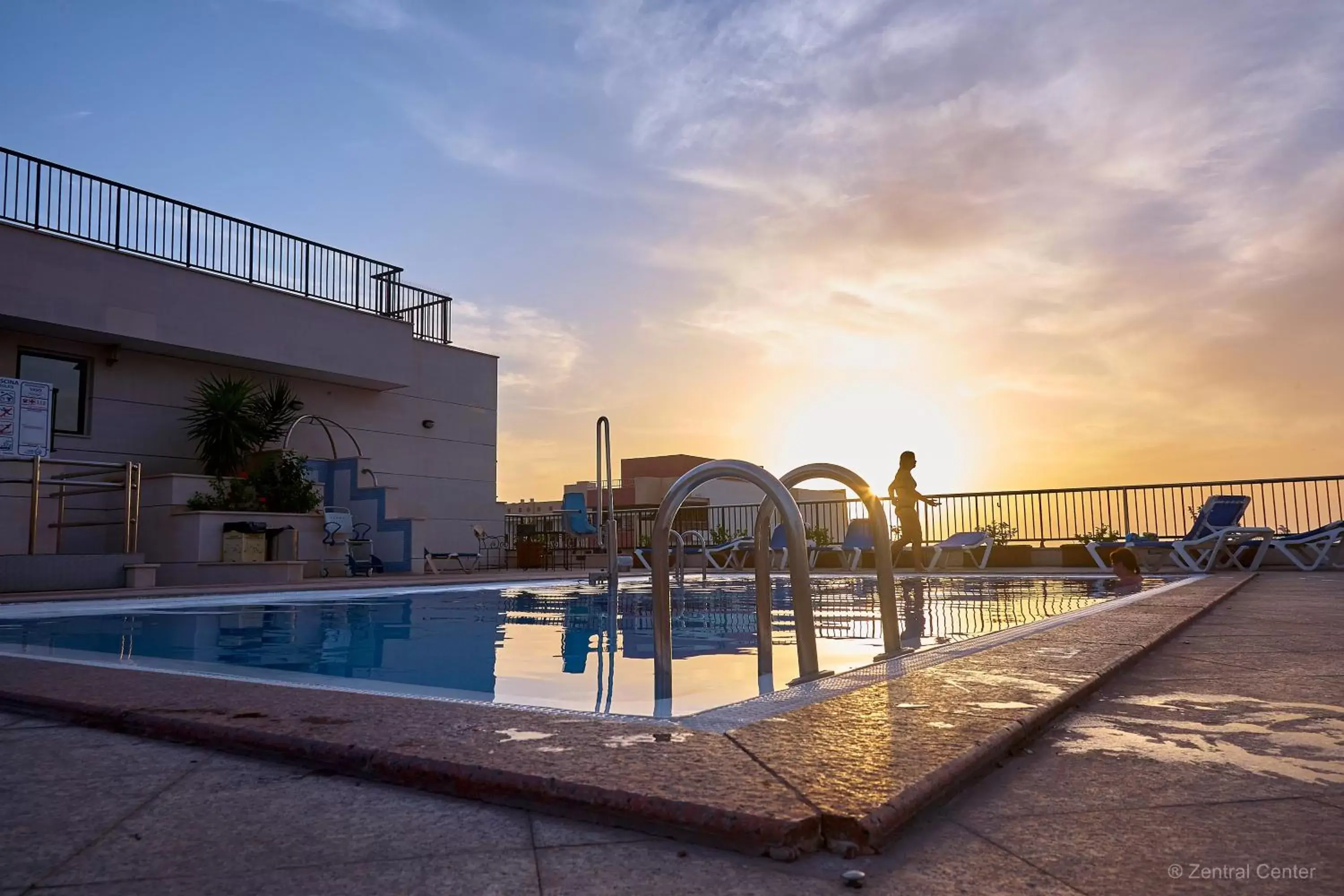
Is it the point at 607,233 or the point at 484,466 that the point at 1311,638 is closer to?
the point at 607,233

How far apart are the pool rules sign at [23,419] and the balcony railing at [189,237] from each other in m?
3.32

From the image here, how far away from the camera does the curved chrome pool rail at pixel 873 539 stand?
3.17 m

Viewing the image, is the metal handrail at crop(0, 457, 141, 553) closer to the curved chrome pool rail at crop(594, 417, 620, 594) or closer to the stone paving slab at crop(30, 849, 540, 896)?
the curved chrome pool rail at crop(594, 417, 620, 594)

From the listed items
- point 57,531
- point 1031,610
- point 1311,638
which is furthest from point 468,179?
point 1311,638

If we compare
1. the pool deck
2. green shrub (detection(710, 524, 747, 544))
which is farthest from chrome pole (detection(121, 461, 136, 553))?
green shrub (detection(710, 524, 747, 544))

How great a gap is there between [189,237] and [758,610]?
13850mm

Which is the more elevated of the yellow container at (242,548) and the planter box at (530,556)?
the yellow container at (242,548)

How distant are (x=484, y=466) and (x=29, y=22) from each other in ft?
34.3

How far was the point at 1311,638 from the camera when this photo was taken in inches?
141

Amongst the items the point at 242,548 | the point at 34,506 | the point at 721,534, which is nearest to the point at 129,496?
the point at 34,506

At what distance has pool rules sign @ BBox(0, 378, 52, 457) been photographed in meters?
9.67

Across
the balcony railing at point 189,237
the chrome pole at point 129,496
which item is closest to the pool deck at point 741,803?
the chrome pole at point 129,496

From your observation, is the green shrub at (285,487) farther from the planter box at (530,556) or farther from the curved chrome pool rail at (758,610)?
the curved chrome pool rail at (758,610)

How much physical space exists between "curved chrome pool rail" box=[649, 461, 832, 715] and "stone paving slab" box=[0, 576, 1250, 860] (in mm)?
490
